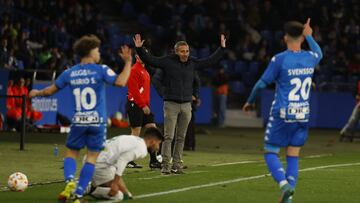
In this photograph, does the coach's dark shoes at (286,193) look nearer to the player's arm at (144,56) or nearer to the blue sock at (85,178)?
the blue sock at (85,178)

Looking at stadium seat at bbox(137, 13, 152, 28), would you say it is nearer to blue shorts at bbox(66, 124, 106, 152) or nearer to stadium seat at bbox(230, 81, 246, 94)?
stadium seat at bbox(230, 81, 246, 94)

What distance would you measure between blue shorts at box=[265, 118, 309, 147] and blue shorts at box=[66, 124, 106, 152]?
200 centimetres

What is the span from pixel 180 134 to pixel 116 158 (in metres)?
4.28

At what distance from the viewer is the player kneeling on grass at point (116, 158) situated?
41.7 feet

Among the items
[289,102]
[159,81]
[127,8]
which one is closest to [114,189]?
[289,102]

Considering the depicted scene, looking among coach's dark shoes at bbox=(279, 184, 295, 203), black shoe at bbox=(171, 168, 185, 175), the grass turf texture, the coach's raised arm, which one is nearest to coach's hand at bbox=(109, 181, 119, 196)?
the grass turf texture

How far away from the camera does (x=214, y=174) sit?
16656mm

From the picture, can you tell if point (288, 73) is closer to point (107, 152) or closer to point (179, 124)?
point (107, 152)

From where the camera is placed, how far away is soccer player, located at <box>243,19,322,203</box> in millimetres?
12359

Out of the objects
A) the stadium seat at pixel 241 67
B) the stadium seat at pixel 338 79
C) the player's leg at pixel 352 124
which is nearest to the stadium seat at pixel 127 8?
the stadium seat at pixel 241 67

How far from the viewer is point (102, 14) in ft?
131

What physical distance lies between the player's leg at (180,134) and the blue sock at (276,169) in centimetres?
459

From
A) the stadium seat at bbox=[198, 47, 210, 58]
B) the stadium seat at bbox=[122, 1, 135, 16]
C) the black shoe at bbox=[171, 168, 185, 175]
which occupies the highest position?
the stadium seat at bbox=[122, 1, 135, 16]

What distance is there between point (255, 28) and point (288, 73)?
27.3 metres
